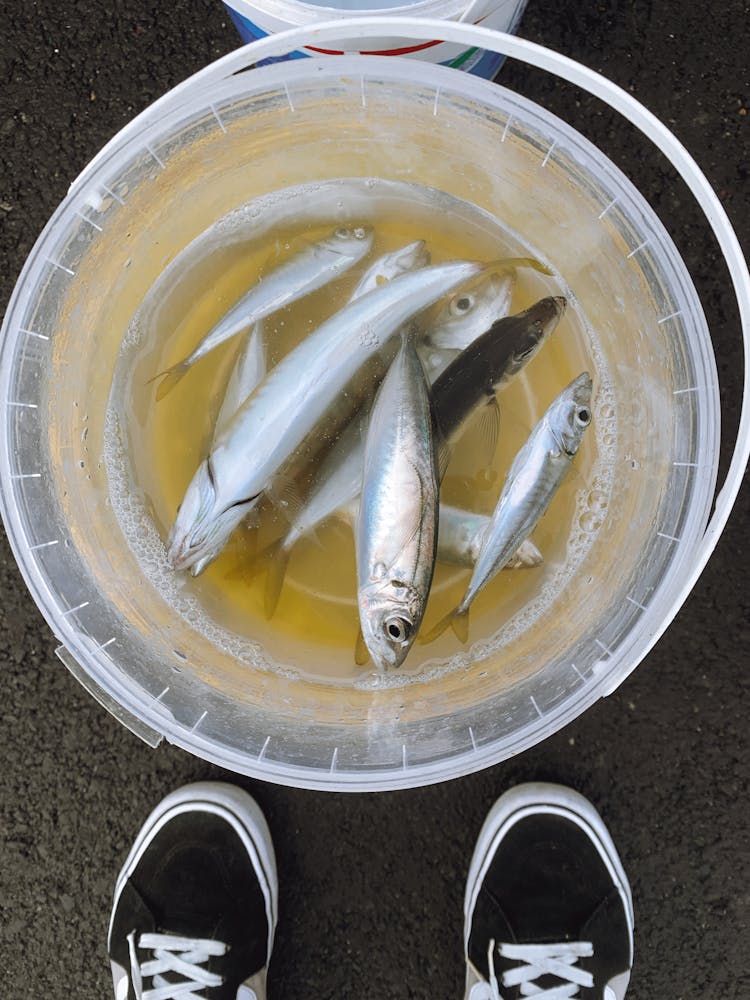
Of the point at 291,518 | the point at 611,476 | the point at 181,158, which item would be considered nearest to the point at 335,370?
the point at 291,518

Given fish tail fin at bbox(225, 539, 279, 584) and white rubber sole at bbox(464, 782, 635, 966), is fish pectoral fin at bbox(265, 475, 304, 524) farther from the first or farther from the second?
white rubber sole at bbox(464, 782, 635, 966)

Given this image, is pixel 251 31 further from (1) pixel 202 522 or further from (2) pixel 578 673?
(2) pixel 578 673

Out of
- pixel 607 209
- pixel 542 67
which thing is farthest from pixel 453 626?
pixel 542 67

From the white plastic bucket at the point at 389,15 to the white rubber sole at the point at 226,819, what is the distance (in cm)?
130

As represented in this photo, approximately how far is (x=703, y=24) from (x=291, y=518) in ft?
3.99

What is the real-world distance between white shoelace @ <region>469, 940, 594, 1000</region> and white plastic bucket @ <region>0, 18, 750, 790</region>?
67cm

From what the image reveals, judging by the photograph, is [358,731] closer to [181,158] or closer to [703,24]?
[181,158]

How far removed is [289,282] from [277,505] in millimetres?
375

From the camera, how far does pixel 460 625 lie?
1271 mm

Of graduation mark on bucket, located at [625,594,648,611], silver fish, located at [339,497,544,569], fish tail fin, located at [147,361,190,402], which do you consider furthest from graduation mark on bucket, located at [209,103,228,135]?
graduation mark on bucket, located at [625,594,648,611]

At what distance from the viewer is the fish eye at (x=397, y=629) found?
103 centimetres

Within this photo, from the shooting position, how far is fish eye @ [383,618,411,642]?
103 cm

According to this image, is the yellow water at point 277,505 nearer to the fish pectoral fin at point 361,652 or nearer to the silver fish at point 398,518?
the fish pectoral fin at point 361,652

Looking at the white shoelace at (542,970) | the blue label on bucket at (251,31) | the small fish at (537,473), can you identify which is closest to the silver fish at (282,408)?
the small fish at (537,473)
